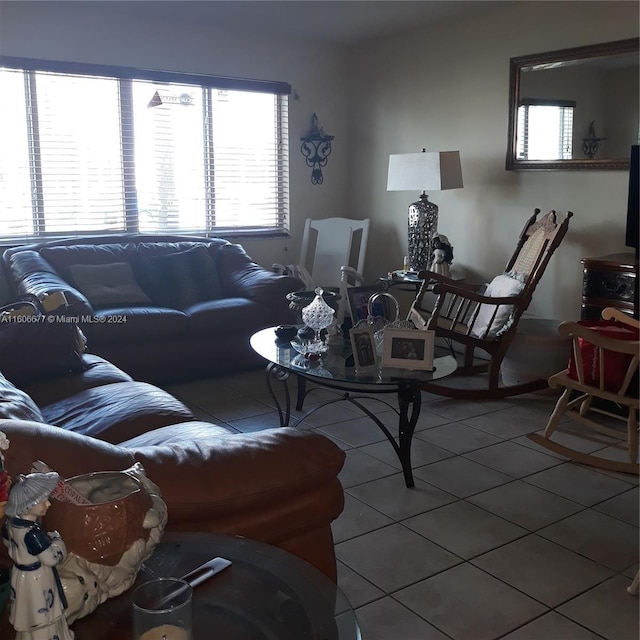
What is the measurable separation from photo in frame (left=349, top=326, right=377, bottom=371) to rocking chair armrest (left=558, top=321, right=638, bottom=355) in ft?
2.50

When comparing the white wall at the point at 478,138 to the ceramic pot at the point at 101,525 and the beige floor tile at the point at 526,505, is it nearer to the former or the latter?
the beige floor tile at the point at 526,505

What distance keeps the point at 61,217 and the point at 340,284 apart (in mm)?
2131

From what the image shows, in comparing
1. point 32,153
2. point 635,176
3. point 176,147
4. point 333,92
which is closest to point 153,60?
point 176,147

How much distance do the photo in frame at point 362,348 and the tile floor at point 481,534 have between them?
51 centimetres

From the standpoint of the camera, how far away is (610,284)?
3.69 m

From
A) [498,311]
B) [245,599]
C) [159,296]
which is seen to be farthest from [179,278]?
[245,599]

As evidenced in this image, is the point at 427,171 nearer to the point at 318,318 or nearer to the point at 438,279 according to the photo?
the point at 438,279

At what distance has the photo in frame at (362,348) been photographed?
9.26ft

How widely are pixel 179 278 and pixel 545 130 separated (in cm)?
260

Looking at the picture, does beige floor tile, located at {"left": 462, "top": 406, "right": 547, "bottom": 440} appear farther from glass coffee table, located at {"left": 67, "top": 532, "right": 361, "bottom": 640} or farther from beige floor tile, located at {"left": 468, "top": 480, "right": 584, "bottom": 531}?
glass coffee table, located at {"left": 67, "top": 532, "right": 361, "bottom": 640}

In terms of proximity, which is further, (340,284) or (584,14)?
(340,284)

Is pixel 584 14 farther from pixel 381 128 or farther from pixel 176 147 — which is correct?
pixel 176 147

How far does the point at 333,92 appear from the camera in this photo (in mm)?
5836

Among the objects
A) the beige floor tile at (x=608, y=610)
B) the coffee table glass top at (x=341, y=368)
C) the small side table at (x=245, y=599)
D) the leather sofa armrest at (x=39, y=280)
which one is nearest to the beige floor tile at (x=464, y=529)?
the beige floor tile at (x=608, y=610)
